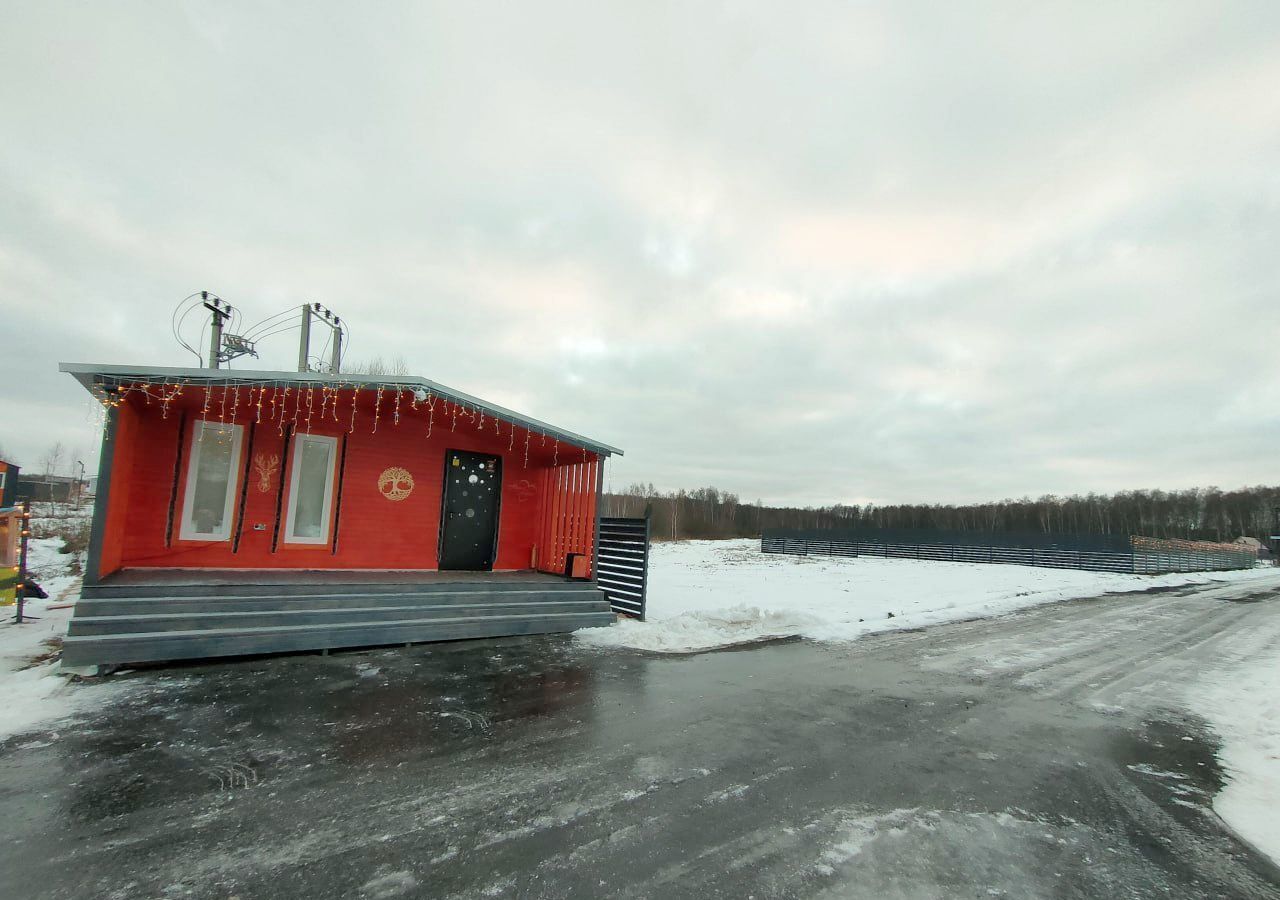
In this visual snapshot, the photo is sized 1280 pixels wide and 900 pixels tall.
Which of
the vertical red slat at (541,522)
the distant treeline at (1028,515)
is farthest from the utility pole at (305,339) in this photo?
the distant treeline at (1028,515)

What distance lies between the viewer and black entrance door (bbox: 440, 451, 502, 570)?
391 inches

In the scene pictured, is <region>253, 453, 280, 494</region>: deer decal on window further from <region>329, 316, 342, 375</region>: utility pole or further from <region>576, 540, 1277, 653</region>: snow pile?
<region>576, 540, 1277, 653</region>: snow pile

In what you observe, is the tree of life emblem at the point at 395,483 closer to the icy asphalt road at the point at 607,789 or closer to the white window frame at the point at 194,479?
the white window frame at the point at 194,479

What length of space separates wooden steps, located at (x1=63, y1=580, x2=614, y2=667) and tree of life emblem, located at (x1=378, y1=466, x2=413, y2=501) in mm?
2316

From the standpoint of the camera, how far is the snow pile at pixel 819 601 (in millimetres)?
8461

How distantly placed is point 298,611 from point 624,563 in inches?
194

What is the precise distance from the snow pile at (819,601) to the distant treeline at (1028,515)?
108ft

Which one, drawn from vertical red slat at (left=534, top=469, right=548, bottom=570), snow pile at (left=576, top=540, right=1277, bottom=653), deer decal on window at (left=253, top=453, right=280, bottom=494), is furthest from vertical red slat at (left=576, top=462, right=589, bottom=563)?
deer decal on window at (left=253, top=453, right=280, bottom=494)

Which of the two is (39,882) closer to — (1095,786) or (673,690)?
(673,690)

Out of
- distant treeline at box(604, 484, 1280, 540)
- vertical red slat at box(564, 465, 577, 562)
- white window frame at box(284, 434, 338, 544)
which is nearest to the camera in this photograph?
white window frame at box(284, 434, 338, 544)

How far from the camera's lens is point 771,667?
6.79 metres

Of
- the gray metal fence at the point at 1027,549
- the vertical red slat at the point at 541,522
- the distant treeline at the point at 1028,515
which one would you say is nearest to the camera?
the vertical red slat at the point at 541,522

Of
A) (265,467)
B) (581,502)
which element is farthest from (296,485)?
(581,502)

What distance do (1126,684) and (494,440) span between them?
959 centimetres
